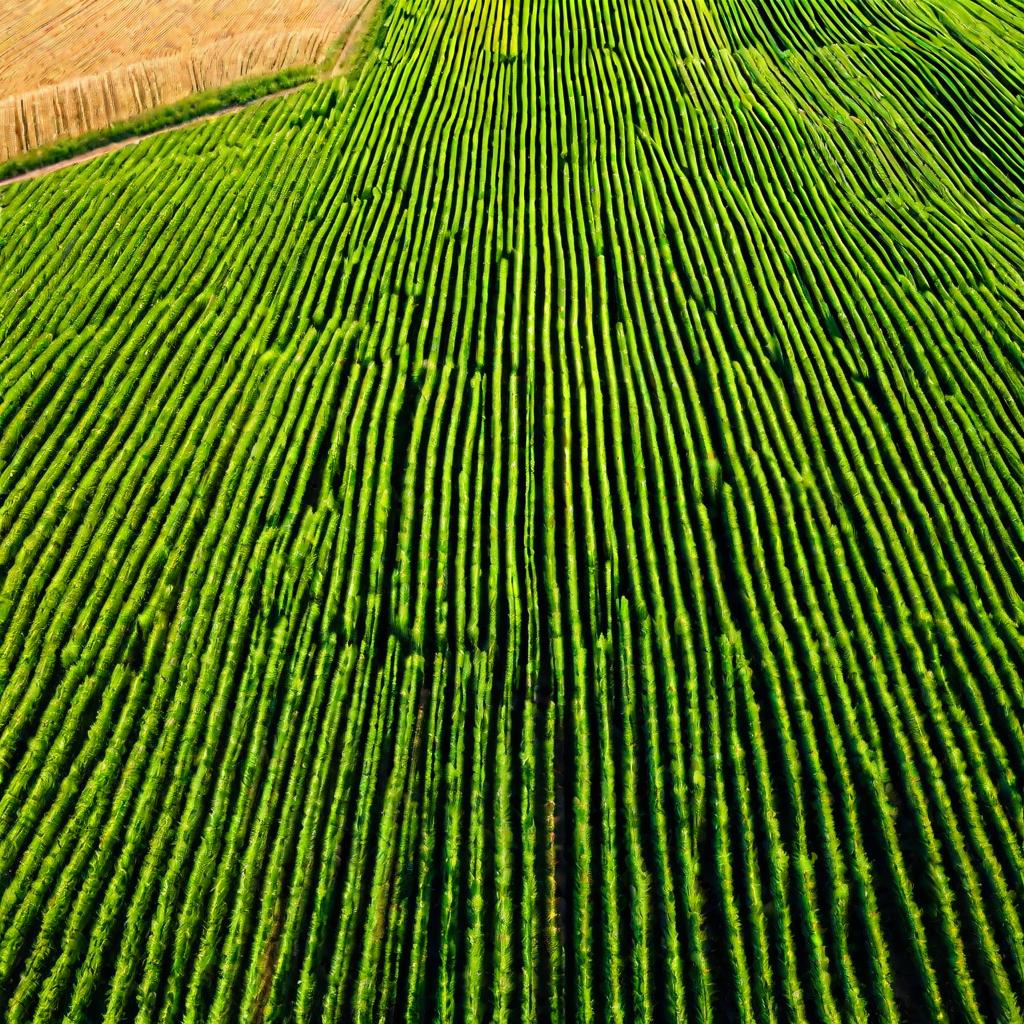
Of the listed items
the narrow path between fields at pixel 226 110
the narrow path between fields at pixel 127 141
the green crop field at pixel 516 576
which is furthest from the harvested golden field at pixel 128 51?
the green crop field at pixel 516 576

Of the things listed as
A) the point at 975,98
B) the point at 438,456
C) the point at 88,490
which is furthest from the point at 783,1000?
the point at 975,98

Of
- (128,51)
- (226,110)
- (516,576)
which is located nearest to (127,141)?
(226,110)

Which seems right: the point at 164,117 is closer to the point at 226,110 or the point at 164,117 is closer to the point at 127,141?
the point at 127,141

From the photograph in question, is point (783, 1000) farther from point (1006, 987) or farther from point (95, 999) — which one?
point (95, 999)

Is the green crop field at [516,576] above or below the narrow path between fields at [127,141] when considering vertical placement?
below

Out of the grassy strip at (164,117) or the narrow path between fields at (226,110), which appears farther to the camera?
the grassy strip at (164,117)

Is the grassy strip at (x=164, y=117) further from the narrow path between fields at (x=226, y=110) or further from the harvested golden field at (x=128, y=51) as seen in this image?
the harvested golden field at (x=128, y=51)
